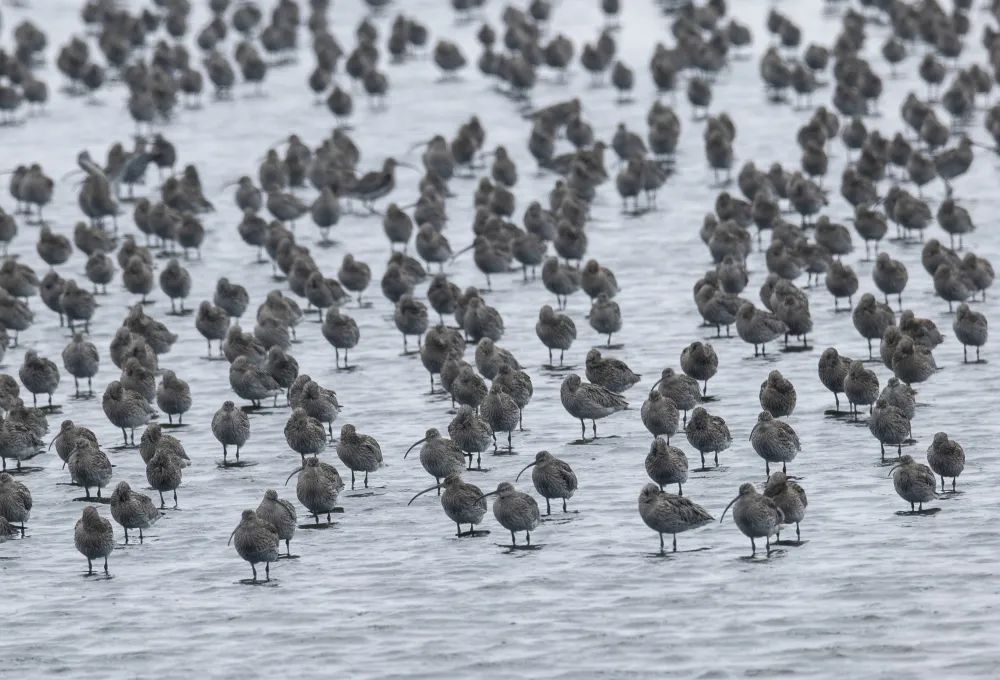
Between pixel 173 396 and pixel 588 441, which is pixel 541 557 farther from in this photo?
pixel 173 396

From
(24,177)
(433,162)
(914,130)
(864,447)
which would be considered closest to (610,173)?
(433,162)

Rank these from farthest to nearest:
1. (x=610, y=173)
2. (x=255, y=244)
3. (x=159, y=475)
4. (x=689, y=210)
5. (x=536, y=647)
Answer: (x=610, y=173) < (x=689, y=210) < (x=255, y=244) < (x=159, y=475) < (x=536, y=647)

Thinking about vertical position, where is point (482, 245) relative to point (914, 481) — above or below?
above

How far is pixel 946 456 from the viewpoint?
88.1 feet

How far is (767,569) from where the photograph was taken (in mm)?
24625

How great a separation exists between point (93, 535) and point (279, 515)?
228 cm

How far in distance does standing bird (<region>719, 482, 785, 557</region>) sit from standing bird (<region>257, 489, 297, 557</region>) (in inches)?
214

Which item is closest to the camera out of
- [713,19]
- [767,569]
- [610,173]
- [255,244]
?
[767,569]

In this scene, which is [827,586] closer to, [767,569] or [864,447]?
[767,569]

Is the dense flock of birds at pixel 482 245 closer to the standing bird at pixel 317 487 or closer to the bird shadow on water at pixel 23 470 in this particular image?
the standing bird at pixel 317 487

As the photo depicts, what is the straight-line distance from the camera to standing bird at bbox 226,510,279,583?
24891mm

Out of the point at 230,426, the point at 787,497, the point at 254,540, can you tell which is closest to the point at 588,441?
the point at 230,426

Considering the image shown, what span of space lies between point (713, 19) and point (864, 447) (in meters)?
39.0

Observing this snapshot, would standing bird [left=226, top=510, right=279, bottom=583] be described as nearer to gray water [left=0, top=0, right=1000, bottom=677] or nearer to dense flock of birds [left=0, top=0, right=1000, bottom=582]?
dense flock of birds [left=0, top=0, right=1000, bottom=582]
